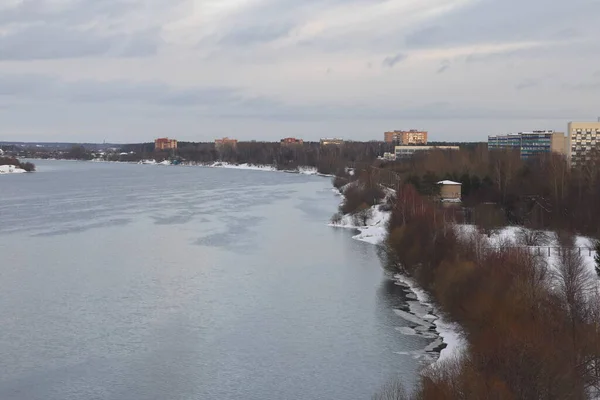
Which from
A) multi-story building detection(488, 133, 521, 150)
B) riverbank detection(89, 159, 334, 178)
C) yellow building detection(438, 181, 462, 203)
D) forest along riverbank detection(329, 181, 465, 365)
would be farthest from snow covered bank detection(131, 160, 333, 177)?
forest along riverbank detection(329, 181, 465, 365)

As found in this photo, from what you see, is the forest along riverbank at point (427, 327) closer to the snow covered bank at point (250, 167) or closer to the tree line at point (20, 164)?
the snow covered bank at point (250, 167)

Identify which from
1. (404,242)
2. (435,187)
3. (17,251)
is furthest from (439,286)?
(435,187)

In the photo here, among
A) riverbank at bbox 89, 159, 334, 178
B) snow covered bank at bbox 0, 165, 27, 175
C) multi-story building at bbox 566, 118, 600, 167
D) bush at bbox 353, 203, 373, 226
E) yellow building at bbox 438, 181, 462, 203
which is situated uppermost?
multi-story building at bbox 566, 118, 600, 167

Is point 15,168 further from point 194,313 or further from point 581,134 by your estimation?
point 194,313

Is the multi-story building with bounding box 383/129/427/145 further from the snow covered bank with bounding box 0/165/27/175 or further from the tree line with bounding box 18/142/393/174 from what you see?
the snow covered bank with bounding box 0/165/27/175

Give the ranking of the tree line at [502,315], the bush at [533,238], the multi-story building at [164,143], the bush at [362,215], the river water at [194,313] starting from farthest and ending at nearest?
the multi-story building at [164,143] < the bush at [362,215] < the bush at [533,238] < the river water at [194,313] < the tree line at [502,315]

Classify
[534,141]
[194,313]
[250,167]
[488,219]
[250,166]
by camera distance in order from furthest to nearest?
[250,166] < [250,167] < [534,141] < [488,219] < [194,313]

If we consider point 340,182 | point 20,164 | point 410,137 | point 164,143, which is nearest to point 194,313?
point 340,182

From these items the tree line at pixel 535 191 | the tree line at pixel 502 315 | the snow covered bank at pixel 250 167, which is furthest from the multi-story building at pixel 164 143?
the tree line at pixel 502 315
